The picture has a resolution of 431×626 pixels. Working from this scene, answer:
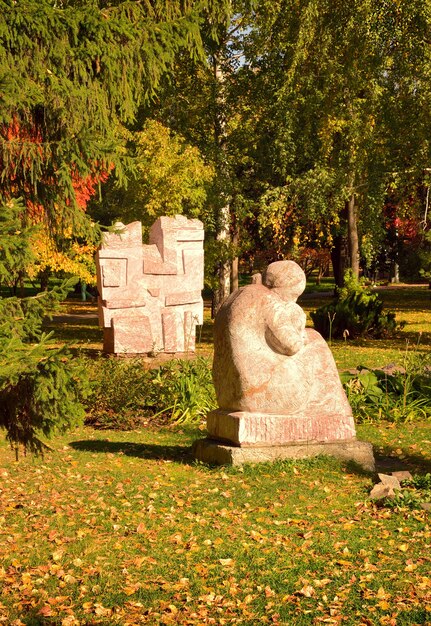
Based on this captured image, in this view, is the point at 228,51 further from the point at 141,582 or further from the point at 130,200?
the point at 141,582

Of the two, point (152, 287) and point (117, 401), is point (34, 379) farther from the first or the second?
point (152, 287)

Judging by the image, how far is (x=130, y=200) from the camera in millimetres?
22562

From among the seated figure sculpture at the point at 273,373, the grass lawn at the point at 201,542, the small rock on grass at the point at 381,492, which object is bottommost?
the grass lawn at the point at 201,542

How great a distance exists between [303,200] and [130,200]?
4336 mm

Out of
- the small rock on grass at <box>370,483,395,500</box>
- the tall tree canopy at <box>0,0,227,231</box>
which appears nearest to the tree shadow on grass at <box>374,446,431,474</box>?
the small rock on grass at <box>370,483,395,500</box>

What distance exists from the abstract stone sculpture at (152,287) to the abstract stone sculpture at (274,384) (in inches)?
298

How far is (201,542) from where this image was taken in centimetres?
681

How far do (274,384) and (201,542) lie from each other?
7.66 ft

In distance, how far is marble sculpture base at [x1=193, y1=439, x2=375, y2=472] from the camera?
872cm

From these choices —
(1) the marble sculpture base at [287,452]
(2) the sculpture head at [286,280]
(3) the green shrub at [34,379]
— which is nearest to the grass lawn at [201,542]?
(1) the marble sculpture base at [287,452]

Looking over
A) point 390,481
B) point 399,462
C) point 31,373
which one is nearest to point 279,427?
point 390,481

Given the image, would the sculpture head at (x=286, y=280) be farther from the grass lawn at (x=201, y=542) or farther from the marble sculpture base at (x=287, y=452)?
the grass lawn at (x=201, y=542)

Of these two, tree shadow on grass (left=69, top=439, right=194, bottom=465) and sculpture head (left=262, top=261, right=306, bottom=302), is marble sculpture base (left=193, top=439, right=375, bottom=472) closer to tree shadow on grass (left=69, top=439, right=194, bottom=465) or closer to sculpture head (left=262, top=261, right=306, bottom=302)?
tree shadow on grass (left=69, top=439, right=194, bottom=465)

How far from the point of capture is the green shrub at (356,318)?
2103cm
